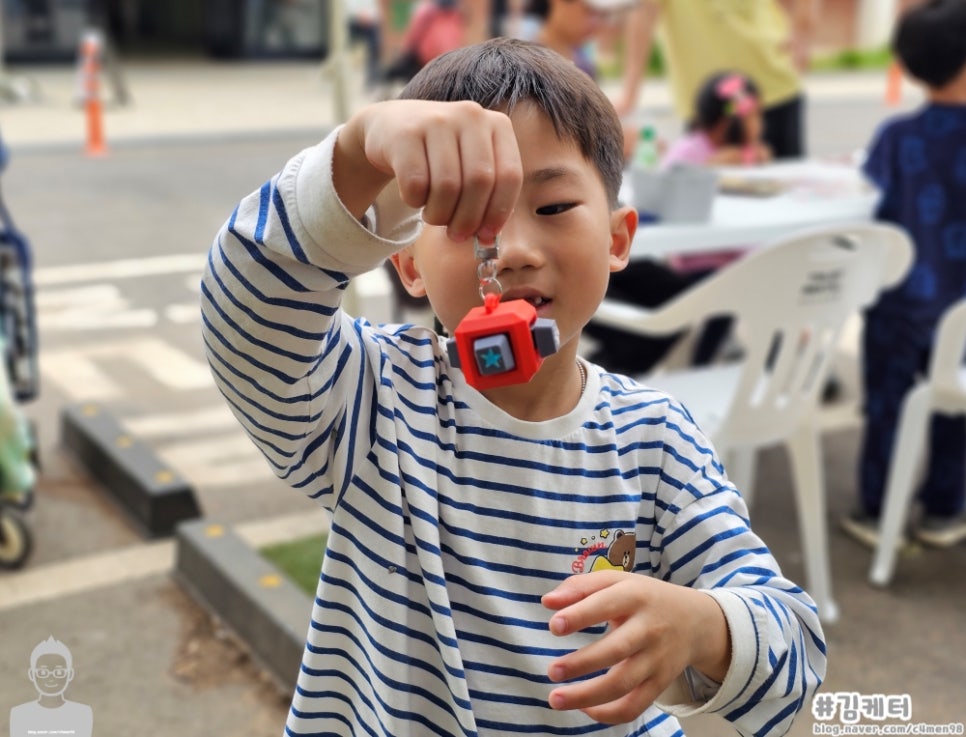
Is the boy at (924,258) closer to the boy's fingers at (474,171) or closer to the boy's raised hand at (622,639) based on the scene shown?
the boy's raised hand at (622,639)

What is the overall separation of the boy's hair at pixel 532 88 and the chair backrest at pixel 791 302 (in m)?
1.87

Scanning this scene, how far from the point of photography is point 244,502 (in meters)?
4.34

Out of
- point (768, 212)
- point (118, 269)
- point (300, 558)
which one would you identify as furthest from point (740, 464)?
point (118, 269)

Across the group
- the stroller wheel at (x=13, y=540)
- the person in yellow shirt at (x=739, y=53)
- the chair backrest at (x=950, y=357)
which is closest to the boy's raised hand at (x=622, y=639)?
the chair backrest at (x=950, y=357)

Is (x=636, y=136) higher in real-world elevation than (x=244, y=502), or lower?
higher

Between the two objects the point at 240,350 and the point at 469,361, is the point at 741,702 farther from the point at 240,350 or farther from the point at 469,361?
the point at 240,350

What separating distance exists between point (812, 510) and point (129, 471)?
2.21 m

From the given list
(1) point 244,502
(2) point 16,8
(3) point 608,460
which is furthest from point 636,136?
(2) point 16,8

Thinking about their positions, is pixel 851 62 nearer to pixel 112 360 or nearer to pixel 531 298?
pixel 112 360

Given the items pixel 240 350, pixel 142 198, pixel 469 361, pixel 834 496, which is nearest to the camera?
pixel 469 361

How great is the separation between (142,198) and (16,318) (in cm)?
594

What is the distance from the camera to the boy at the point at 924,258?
12.7 ft

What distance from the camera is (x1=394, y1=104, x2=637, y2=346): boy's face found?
1279mm

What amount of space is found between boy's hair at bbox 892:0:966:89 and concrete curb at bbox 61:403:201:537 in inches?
106
